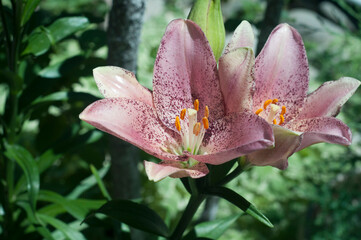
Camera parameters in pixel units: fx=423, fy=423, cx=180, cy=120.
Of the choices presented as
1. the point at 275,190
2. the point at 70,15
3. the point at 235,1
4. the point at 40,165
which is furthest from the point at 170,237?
the point at 235,1

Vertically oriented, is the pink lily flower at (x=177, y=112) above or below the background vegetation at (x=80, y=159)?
above

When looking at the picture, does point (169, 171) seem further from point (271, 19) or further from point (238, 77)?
point (271, 19)

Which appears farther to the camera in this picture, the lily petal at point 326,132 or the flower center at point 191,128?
the flower center at point 191,128

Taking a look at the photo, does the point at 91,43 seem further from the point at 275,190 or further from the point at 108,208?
the point at 275,190

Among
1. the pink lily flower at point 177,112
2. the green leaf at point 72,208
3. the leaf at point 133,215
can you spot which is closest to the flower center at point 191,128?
the pink lily flower at point 177,112

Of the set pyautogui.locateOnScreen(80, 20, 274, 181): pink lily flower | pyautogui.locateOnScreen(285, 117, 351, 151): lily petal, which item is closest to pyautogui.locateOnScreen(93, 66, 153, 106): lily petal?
pyautogui.locateOnScreen(80, 20, 274, 181): pink lily flower

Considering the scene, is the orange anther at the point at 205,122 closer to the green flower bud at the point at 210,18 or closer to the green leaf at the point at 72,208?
the green flower bud at the point at 210,18

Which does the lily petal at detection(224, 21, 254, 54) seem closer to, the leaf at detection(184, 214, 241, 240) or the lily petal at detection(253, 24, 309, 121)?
the lily petal at detection(253, 24, 309, 121)

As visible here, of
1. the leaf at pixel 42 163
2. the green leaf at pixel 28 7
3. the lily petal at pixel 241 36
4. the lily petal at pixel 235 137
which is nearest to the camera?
the lily petal at pixel 235 137
